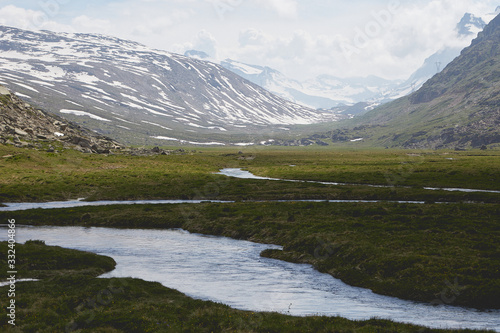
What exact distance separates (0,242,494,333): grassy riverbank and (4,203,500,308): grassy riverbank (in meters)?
7.85

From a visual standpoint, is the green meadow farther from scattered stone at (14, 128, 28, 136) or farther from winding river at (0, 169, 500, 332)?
scattered stone at (14, 128, 28, 136)

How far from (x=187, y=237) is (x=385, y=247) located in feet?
72.1

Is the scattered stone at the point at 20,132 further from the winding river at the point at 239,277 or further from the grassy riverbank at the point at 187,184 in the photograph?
the winding river at the point at 239,277

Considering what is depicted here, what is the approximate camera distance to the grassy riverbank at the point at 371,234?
27.2 m

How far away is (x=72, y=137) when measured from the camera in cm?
13975

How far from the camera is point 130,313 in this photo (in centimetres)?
2220

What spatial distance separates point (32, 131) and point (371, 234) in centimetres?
12749

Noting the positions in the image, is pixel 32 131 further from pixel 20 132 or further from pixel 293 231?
pixel 293 231

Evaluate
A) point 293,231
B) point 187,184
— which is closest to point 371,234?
point 293,231

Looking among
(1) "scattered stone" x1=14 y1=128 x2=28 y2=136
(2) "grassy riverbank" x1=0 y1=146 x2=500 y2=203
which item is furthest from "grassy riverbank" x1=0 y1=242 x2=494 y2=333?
(1) "scattered stone" x1=14 y1=128 x2=28 y2=136

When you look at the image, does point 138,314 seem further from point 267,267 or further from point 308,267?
point 308,267

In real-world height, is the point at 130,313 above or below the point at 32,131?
below

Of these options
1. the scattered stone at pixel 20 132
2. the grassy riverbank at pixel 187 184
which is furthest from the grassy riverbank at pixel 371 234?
the scattered stone at pixel 20 132

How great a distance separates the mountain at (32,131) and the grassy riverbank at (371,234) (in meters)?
74.7
